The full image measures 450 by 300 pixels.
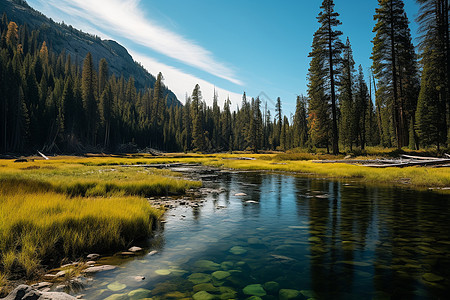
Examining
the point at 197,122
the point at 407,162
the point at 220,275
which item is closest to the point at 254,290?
the point at 220,275

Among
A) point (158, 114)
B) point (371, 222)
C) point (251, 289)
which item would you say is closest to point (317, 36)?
point (371, 222)

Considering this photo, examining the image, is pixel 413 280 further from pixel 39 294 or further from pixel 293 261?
pixel 39 294

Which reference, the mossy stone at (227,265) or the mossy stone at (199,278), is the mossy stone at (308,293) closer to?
the mossy stone at (227,265)

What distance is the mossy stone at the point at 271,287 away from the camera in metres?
4.22

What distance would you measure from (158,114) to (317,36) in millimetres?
77158

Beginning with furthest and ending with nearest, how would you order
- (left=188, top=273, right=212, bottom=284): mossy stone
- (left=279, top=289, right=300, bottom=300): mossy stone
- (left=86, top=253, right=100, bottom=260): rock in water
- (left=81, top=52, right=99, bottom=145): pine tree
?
(left=81, top=52, right=99, bottom=145): pine tree < (left=86, top=253, right=100, bottom=260): rock in water < (left=188, top=273, right=212, bottom=284): mossy stone < (left=279, top=289, right=300, bottom=300): mossy stone

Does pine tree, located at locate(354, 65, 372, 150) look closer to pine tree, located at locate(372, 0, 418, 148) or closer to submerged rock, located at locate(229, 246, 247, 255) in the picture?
pine tree, located at locate(372, 0, 418, 148)

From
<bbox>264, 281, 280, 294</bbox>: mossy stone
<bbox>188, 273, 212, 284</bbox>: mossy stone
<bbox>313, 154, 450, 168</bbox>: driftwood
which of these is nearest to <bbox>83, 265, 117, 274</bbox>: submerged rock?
<bbox>188, 273, 212, 284</bbox>: mossy stone

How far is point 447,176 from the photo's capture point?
598 inches

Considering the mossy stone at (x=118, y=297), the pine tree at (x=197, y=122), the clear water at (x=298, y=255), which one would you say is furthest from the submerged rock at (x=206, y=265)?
the pine tree at (x=197, y=122)

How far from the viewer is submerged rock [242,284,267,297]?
4.12 meters

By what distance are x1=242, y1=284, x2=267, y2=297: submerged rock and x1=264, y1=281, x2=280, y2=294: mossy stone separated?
0.33ft

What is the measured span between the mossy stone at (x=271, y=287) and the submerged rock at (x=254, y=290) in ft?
0.33

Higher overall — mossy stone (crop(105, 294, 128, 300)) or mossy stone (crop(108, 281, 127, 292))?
mossy stone (crop(105, 294, 128, 300))
